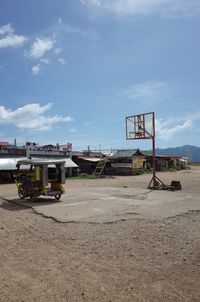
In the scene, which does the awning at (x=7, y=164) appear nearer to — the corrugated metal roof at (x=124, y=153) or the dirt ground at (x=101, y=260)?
the corrugated metal roof at (x=124, y=153)

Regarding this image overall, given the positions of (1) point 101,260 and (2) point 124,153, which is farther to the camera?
(2) point 124,153

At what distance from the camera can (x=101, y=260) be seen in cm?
564

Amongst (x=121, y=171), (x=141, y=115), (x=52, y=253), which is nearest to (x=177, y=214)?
(x=52, y=253)

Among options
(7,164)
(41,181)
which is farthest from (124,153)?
(41,181)

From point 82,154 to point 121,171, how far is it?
6.44m

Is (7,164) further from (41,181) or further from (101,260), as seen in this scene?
(101,260)

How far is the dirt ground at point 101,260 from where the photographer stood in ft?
14.1

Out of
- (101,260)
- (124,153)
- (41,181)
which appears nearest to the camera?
(101,260)

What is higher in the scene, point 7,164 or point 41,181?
point 7,164

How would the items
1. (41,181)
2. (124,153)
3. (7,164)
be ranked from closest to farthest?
1. (41,181)
2. (7,164)
3. (124,153)

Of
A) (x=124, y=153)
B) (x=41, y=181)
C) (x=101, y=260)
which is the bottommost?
(x=101, y=260)

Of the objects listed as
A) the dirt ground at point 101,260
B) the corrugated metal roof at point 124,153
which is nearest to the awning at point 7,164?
the corrugated metal roof at point 124,153

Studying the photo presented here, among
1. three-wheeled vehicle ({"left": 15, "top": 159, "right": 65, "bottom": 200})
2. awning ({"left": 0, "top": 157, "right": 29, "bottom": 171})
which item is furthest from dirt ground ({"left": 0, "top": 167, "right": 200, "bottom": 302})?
awning ({"left": 0, "top": 157, "right": 29, "bottom": 171})

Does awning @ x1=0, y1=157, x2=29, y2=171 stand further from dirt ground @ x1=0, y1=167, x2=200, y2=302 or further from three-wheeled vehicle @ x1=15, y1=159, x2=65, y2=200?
dirt ground @ x1=0, y1=167, x2=200, y2=302
